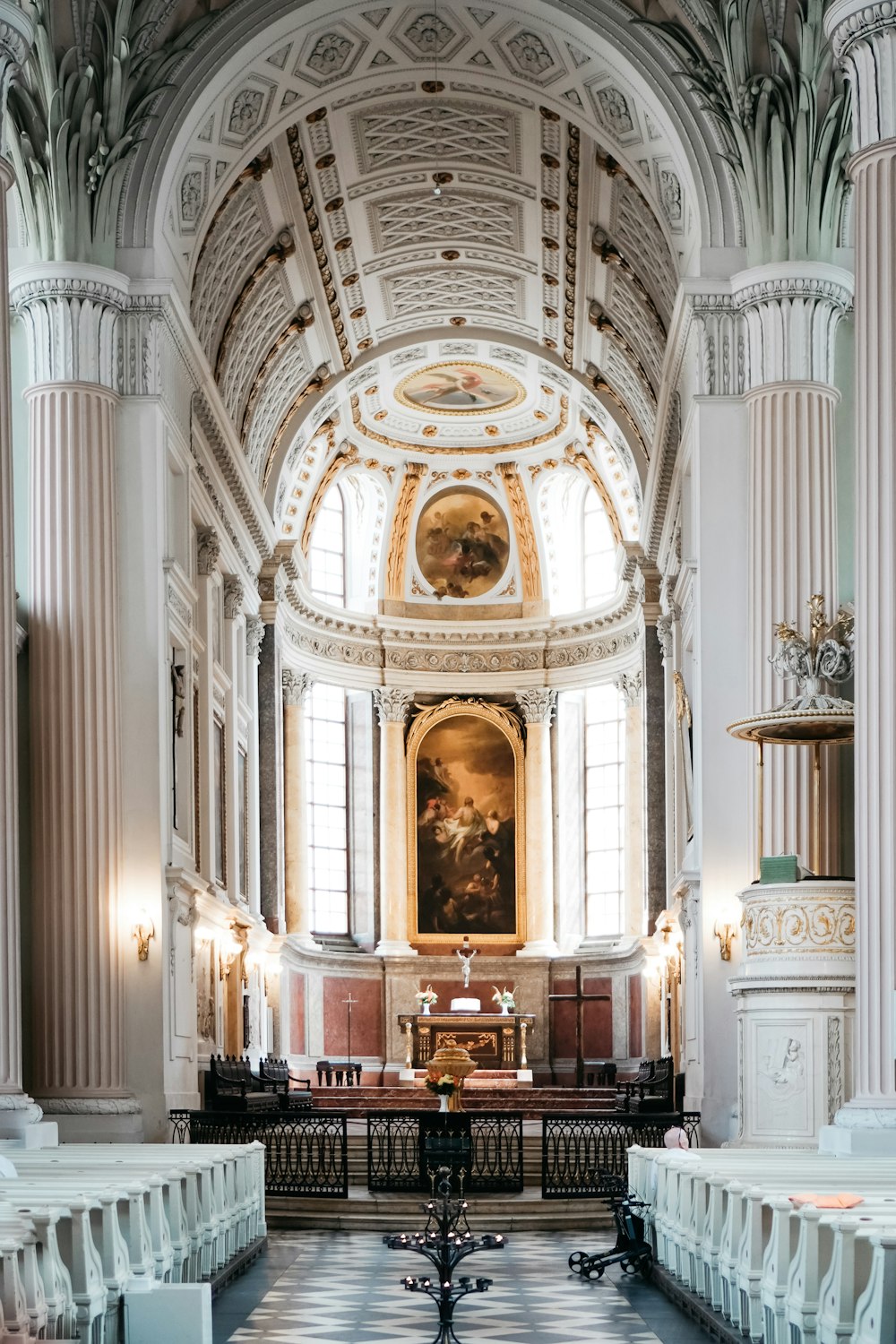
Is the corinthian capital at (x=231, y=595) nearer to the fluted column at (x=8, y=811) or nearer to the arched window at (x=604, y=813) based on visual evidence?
the arched window at (x=604, y=813)

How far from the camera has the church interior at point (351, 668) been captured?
41.8ft

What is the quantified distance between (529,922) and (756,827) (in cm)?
1832

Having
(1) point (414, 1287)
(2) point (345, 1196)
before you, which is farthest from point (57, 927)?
(1) point (414, 1287)

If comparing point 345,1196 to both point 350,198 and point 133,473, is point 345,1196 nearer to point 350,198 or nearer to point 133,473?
point 133,473

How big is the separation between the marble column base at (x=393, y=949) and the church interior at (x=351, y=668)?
0.11m

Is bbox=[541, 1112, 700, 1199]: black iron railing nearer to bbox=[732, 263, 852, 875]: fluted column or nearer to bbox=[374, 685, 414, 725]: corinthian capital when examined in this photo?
bbox=[732, 263, 852, 875]: fluted column

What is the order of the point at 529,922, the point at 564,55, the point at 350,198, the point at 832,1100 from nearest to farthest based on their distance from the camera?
the point at 832,1100 → the point at 564,55 → the point at 350,198 → the point at 529,922

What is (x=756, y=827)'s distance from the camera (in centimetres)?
1803

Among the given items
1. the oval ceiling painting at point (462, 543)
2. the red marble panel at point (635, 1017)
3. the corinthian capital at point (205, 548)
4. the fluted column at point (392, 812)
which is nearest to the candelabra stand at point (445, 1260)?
the corinthian capital at point (205, 548)

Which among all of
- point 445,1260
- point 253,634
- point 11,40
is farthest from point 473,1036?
point 445,1260

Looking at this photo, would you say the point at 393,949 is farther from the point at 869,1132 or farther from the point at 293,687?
the point at 869,1132

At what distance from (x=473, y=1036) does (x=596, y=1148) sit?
13073mm

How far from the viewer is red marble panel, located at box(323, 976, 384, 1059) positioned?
34344 millimetres

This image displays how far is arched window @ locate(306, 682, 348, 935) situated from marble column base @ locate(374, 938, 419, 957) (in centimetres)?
92
